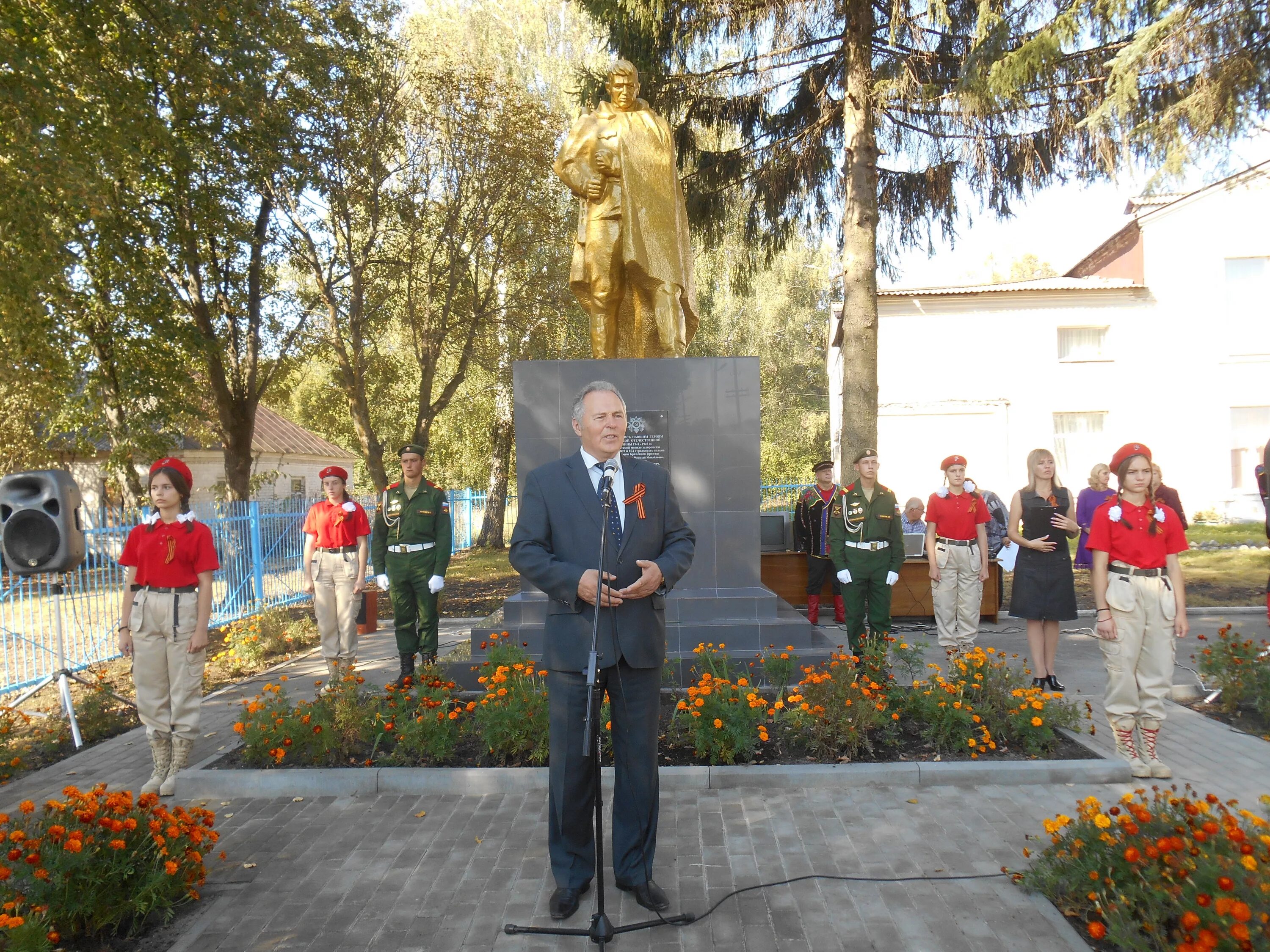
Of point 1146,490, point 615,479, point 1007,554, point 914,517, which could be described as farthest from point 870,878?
point 914,517

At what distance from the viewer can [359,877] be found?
151 inches

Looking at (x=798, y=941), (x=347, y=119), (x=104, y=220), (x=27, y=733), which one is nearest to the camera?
(x=798, y=941)

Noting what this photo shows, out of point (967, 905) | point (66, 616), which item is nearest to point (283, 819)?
point (967, 905)

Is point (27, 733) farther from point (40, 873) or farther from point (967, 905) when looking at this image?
point (967, 905)

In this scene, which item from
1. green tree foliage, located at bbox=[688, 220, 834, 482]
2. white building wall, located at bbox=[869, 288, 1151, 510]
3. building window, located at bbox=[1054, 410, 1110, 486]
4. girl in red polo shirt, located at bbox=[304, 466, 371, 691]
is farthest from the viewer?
green tree foliage, located at bbox=[688, 220, 834, 482]

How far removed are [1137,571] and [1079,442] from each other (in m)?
19.2

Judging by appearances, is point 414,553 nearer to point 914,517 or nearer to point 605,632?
point 605,632

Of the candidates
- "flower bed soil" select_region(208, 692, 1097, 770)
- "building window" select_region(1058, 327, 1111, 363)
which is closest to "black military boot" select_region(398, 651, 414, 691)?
"flower bed soil" select_region(208, 692, 1097, 770)

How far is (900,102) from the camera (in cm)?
1187

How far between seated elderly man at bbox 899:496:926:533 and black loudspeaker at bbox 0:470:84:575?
934 cm

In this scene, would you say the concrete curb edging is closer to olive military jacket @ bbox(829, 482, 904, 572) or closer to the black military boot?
the black military boot

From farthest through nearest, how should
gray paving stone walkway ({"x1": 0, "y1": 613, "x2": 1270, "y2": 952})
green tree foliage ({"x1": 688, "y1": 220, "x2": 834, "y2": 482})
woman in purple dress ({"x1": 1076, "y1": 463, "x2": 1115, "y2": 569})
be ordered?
green tree foliage ({"x1": 688, "y1": 220, "x2": 834, "y2": 482})
woman in purple dress ({"x1": 1076, "y1": 463, "x2": 1115, "y2": 569})
gray paving stone walkway ({"x1": 0, "y1": 613, "x2": 1270, "y2": 952})

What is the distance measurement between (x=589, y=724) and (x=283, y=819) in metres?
2.57

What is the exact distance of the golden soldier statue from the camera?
6.81 metres
